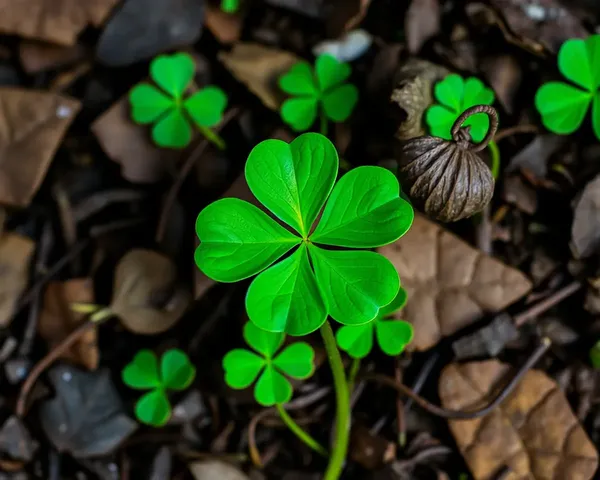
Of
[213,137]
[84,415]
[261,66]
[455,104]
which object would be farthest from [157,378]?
[455,104]

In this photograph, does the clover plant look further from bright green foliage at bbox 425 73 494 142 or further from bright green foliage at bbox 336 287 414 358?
bright green foliage at bbox 336 287 414 358

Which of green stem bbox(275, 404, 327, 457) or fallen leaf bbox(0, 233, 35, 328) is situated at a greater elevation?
green stem bbox(275, 404, 327, 457)

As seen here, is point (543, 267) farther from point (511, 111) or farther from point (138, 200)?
point (138, 200)

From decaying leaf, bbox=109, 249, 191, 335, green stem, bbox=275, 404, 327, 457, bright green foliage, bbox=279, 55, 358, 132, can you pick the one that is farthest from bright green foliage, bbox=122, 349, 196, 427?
bright green foliage, bbox=279, 55, 358, 132

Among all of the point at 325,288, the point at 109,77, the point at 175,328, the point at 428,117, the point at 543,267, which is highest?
the point at 428,117

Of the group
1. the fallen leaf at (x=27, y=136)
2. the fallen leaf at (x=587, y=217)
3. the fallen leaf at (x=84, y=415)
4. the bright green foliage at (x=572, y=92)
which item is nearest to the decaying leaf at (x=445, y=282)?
the fallen leaf at (x=587, y=217)

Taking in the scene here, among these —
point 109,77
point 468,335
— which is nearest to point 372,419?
point 468,335
